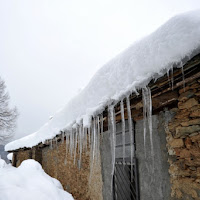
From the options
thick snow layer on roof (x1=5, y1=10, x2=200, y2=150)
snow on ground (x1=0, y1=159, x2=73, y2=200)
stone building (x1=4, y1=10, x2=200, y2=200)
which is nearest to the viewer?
thick snow layer on roof (x1=5, y1=10, x2=200, y2=150)

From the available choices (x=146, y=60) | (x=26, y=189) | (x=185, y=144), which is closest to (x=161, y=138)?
(x=185, y=144)

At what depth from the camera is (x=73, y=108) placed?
3.26m

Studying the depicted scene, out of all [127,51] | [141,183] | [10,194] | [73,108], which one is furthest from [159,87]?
[10,194]

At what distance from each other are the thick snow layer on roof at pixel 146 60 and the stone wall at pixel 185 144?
45 centimetres

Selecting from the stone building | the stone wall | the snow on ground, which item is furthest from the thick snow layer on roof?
the snow on ground

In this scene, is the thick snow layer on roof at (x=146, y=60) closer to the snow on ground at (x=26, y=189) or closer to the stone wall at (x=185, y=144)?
the stone wall at (x=185, y=144)

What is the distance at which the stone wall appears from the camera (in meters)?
1.73

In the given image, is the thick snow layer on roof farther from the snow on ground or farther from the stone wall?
the snow on ground

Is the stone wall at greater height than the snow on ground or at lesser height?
greater

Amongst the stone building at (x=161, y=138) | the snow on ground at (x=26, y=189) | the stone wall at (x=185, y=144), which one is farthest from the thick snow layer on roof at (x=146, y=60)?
the snow on ground at (x=26, y=189)

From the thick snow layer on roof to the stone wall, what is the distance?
1.49 ft

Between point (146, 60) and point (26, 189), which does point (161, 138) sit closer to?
point (146, 60)

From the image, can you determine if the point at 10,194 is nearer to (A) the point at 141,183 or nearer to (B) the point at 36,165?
(A) the point at 141,183

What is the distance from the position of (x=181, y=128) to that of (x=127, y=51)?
106cm
